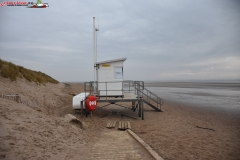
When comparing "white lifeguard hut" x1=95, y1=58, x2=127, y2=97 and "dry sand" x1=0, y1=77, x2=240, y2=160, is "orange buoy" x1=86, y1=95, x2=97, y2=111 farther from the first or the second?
"dry sand" x1=0, y1=77, x2=240, y2=160

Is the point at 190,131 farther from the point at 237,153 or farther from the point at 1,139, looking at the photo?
the point at 1,139

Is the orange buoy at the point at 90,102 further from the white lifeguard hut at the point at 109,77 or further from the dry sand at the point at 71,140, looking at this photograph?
the dry sand at the point at 71,140

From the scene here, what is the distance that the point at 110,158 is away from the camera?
4859mm

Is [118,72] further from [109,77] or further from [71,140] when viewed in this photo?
[71,140]

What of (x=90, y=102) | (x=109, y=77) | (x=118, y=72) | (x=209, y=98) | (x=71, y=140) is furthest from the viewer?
(x=209, y=98)

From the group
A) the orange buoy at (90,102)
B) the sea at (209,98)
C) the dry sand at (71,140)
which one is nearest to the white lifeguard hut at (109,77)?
the orange buoy at (90,102)

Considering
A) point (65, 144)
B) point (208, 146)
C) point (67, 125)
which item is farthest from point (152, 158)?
point (67, 125)

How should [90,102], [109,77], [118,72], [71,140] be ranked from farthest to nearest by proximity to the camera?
[118,72], [109,77], [90,102], [71,140]

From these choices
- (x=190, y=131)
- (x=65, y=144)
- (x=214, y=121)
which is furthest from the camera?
(x=214, y=121)

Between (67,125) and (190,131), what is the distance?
6.07m

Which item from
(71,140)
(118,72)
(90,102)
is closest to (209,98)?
(118,72)

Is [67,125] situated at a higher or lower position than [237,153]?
higher

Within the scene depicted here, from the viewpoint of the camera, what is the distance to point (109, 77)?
39.7 ft

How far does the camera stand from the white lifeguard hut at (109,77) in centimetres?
1208
